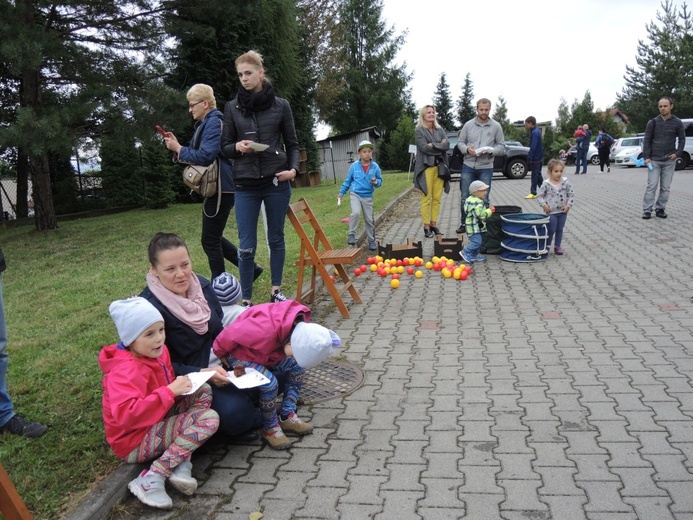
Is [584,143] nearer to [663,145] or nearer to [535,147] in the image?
[535,147]

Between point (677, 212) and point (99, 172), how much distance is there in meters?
16.4

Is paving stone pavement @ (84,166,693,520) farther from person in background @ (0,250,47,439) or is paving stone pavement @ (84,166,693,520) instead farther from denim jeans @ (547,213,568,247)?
denim jeans @ (547,213,568,247)

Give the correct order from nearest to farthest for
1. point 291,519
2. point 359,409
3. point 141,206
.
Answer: point 291,519 → point 359,409 → point 141,206

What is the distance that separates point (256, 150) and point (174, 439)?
9.15 feet

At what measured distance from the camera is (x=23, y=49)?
9445mm

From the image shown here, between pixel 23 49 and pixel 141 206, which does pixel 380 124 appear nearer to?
pixel 141 206

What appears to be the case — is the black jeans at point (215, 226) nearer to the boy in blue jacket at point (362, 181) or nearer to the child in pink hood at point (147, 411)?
the child in pink hood at point (147, 411)

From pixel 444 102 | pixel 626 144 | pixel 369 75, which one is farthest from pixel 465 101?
pixel 626 144

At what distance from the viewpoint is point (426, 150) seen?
30.3 ft

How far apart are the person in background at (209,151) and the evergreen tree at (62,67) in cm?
593

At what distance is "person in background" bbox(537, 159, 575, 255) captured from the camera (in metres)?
8.05

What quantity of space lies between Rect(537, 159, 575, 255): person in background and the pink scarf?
6041 millimetres

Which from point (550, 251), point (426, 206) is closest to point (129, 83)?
point (426, 206)

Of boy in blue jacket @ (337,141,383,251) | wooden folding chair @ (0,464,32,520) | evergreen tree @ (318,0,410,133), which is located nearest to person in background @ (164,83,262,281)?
wooden folding chair @ (0,464,32,520)
